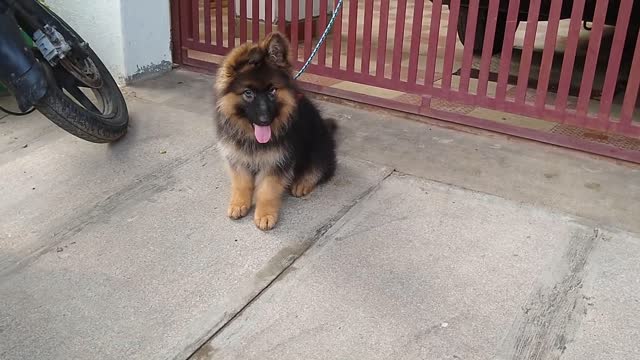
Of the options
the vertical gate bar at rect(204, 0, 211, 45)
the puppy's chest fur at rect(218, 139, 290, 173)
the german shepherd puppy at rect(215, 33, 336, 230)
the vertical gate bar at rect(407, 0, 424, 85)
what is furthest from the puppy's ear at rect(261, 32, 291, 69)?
the vertical gate bar at rect(204, 0, 211, 45)

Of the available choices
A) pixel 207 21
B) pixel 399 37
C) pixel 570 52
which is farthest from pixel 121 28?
pixel 570 52

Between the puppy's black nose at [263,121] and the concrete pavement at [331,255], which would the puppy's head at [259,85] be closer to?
the puppy's black nose at [263,121]

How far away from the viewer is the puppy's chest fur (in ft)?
11.5

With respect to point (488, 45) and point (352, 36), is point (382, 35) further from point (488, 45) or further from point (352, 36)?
point (488, 45)

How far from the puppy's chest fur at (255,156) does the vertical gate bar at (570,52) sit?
2.18 meters

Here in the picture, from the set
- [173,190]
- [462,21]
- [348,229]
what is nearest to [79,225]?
[173,190]

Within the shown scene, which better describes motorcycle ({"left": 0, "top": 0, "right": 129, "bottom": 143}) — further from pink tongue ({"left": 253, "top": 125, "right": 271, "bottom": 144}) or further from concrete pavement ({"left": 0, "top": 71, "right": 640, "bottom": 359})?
pink tongue ({"left": 253, "top": 125, "right": 271, "bottom": 144})

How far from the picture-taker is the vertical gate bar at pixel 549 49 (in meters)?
4.38

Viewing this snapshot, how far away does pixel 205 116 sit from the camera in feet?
16.2

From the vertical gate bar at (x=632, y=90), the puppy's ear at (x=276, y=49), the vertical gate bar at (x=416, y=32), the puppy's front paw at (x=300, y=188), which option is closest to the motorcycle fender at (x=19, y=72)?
the puppy's ear at (x=276, y=49)

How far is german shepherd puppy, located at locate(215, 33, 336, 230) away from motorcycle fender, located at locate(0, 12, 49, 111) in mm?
1154

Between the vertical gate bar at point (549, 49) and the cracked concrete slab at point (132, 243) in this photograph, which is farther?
the vertical gate bar at point (549, 49)

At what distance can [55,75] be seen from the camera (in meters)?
4.43

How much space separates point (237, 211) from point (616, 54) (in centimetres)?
280
